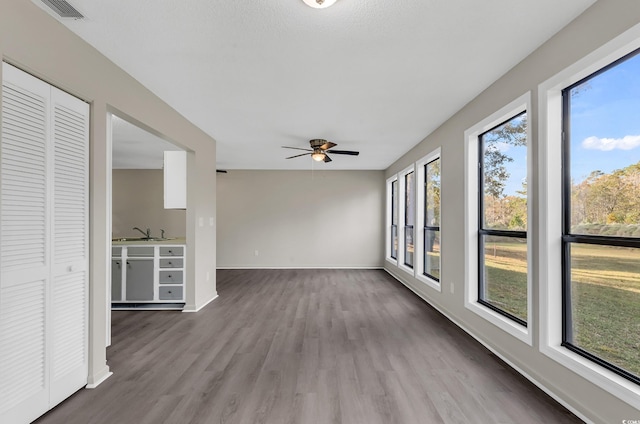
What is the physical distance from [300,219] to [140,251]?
4.34 m

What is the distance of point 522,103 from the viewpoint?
2.70 m

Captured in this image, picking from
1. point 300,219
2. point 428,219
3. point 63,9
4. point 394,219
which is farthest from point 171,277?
point 394,219

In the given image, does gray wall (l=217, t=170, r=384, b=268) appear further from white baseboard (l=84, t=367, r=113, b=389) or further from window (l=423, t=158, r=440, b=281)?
white baseboard (l=84, t=367, r=113, b=389)

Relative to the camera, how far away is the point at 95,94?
2.58 meters

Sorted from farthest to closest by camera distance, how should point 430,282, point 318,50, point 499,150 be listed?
point 430,282 → point 499,150 → point 318,50

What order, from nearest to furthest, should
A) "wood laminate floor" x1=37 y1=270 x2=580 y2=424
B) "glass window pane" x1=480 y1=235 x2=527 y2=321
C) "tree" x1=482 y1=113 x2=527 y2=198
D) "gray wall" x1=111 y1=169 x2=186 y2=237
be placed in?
"wood laminate floor" x1=37 y1=270 x2=580 y2=424
"glass window pane" x1=480 y1=235 x2=527 y2=321
"tree" x1=482 y1=113 x2=527 y2=198
"gray wall" x1=111 y1=169 x2=186 y2=237

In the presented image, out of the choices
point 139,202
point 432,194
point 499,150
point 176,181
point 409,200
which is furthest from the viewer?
point 139,202

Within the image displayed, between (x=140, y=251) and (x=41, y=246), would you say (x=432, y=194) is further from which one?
(x=41, y=246)

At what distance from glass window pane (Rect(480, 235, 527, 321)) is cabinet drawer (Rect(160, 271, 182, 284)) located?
3.89m

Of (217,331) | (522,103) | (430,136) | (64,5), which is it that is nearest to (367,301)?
(217,331)

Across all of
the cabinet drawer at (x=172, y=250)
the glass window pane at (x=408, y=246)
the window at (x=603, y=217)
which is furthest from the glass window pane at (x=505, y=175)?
the cabinet drawer at (x=172, y=250)

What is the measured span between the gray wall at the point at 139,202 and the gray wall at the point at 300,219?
1341 mm

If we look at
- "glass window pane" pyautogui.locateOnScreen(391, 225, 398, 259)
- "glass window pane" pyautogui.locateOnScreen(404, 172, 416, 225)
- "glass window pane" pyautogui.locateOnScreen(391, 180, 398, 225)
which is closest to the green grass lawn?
"glass window pane" pyautogui.locateOnScreen(404, 172, 416, 225)

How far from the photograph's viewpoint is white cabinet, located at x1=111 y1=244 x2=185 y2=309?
15.5 ft
